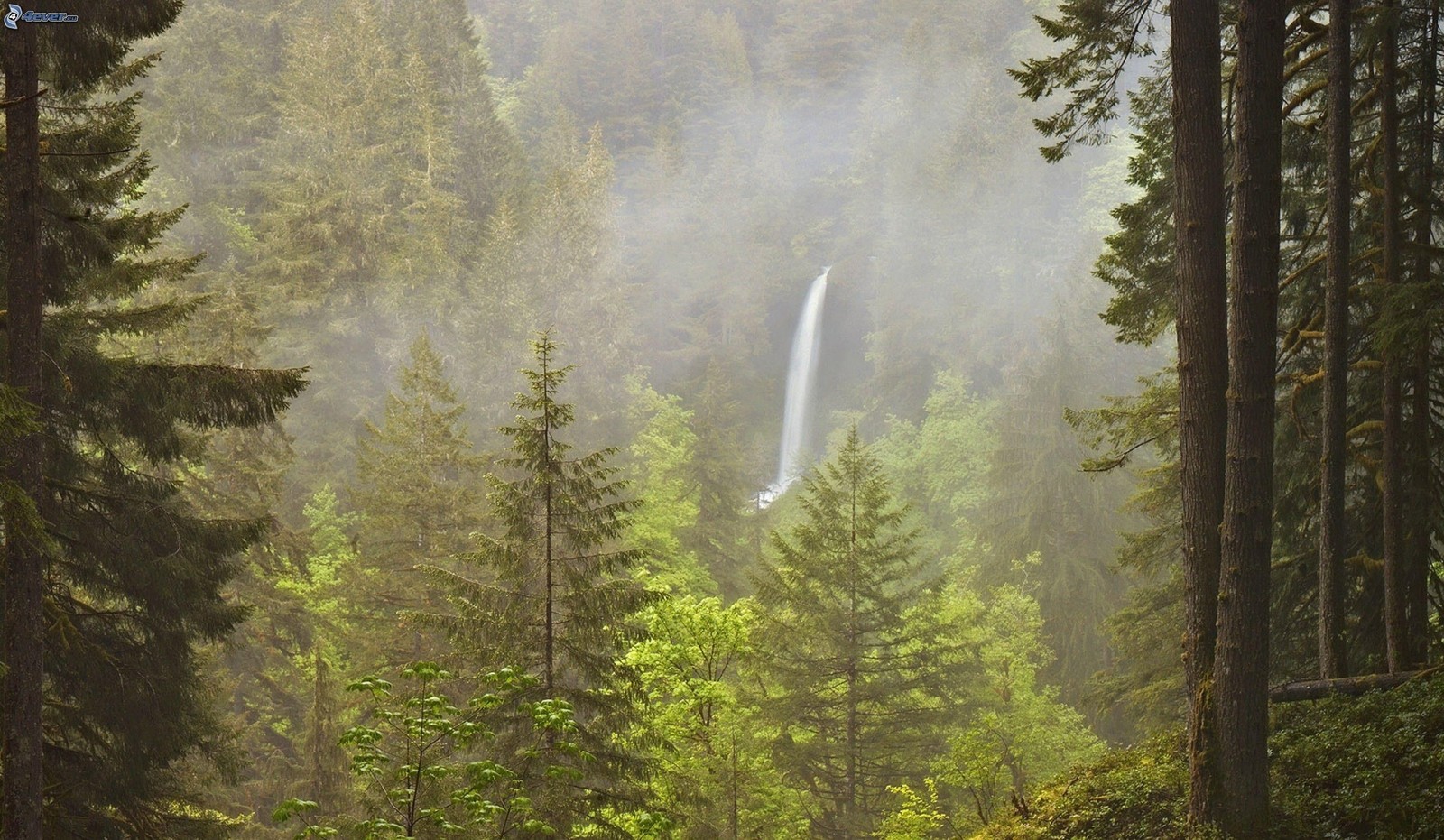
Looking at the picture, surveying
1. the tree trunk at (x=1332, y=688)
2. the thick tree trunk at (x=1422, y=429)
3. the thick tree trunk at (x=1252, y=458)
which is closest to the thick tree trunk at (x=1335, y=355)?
the tree trunk at (x=1332, y=688)

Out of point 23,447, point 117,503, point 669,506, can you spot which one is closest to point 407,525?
point 669,506

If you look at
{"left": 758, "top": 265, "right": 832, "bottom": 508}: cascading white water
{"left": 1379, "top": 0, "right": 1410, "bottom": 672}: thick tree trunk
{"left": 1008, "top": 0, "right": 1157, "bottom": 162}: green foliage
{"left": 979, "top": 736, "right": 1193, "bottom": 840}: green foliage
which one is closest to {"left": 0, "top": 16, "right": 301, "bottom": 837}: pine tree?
{"left": 1008, "top": 0, "right": 1157, "bottom": 162}: green foliage

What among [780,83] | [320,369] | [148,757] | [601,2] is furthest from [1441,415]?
[601,2]

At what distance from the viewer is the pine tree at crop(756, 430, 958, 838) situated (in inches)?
803

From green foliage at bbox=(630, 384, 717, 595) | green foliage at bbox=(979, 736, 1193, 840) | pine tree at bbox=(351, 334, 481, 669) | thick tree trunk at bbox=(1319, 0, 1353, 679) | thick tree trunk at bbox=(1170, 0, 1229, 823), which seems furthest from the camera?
green foliage at bbox=(630, 384, 717, 595)

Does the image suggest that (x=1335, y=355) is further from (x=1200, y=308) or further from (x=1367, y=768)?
(x=1367, y=768)

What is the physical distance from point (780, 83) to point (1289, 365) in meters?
61.3

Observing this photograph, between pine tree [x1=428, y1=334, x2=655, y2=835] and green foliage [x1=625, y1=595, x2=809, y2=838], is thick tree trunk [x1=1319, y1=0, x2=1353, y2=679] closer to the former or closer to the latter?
pine tree [x1=428, y1=334, x2=655, y2=835]

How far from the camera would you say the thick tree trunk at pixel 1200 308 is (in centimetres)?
695

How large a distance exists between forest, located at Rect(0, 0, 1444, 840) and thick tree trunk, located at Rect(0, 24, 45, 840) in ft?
0.11

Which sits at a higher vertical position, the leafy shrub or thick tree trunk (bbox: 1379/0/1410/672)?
thick tree trunk (bbox: 1379/0/1410/672)

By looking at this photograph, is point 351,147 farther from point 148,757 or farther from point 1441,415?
point 1441,415

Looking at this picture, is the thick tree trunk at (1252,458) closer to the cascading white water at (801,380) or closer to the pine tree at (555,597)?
the pine tree at (555,597)

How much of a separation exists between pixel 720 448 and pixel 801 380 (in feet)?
81.3
